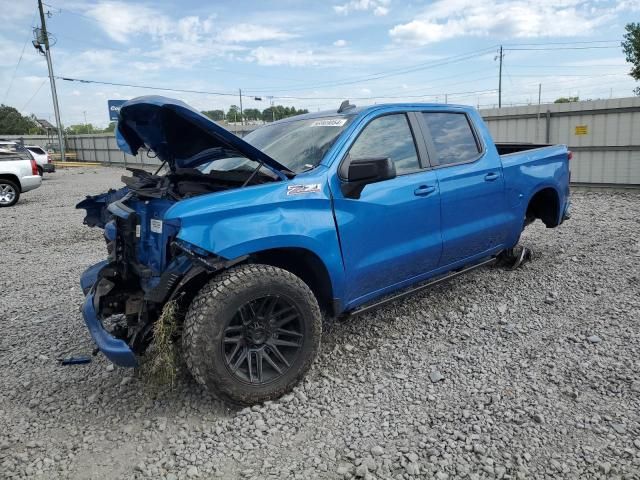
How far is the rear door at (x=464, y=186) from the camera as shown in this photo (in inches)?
168

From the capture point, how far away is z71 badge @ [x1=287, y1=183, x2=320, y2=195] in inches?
129

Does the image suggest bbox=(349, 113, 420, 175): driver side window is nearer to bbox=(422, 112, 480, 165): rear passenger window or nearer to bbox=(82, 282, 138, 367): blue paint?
bbox=(422, 112, 480, 165): rear passenger window

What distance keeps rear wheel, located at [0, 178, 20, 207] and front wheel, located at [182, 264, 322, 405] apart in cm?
1322

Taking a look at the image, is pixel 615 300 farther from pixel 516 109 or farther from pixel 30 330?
pixel 516 109

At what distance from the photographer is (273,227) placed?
3154mm

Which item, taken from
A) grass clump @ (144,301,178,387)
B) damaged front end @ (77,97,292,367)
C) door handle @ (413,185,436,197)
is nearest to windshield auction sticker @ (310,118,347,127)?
damaged front end @ (77,97,292,367)

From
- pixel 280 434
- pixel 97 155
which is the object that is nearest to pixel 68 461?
pixel 280 434

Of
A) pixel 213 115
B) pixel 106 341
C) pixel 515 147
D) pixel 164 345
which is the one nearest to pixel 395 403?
pixel 164 345

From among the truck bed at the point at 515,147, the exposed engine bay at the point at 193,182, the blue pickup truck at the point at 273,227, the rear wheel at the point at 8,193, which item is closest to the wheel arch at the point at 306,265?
the blue pickup truck at the point at 273,227

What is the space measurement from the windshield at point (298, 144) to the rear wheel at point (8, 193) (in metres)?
12.1

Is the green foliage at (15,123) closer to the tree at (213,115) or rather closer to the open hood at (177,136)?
the tree at (213,115)

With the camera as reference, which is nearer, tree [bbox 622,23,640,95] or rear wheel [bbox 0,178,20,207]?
rear wheel [bbox 0,178,20,207]

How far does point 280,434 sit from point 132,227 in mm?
1678

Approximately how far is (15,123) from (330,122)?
89.4 meters
